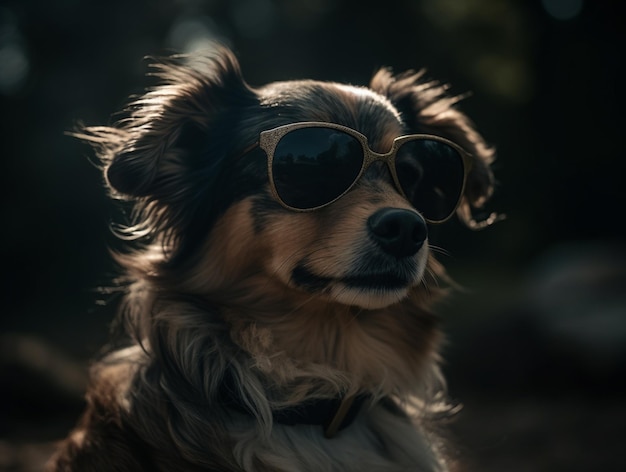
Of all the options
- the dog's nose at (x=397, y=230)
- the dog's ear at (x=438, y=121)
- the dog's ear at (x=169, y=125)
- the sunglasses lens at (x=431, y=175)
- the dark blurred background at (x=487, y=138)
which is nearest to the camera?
the dog's nose at (x=397, y=230)

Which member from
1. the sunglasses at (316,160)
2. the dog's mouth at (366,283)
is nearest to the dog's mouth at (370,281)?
the dog's mouth at (366,283)

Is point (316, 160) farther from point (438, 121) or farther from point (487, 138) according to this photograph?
point (487, 138)

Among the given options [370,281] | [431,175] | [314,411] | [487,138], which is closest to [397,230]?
[370,281]

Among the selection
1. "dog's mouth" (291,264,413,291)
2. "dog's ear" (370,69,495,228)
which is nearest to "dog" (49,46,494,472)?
"dog's mouth" (291,264,413,291)

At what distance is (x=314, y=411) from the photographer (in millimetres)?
2879

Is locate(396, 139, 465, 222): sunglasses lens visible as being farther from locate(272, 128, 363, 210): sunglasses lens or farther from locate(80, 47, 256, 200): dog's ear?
locate(80, 47, 256, 200): dog's ear

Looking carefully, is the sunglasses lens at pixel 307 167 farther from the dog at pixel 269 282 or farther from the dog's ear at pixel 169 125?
the dog's ear at pixel 169 125

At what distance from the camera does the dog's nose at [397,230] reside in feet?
8.95

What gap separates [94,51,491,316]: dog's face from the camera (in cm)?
282

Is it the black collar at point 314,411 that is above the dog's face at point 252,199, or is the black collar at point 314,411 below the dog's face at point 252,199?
below

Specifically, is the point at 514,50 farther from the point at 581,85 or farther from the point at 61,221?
the point at 61,221

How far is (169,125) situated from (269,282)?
0.82m

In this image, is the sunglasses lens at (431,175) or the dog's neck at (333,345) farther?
the sunglasses lens at (431,175)

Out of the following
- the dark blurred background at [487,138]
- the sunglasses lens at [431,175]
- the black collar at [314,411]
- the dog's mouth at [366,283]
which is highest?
the sunglasses lens at [431,175]
